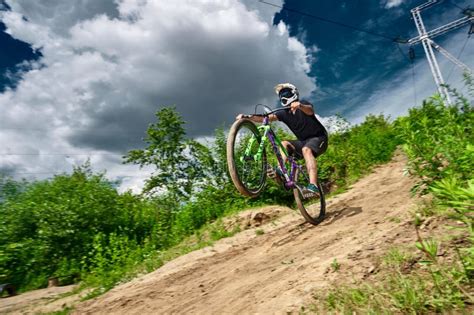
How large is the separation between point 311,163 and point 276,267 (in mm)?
2343

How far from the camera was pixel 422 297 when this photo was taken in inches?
82.6

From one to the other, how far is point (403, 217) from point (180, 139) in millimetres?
27655

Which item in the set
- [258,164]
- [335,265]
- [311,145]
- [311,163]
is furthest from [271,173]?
[335,265]

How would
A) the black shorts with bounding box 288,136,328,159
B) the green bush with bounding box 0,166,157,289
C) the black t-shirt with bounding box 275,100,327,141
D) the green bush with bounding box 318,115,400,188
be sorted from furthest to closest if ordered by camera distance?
the green bush with bounding box 0,166,157,289
the green bush with bounding box 318,115,400,188
the black t-shirt with bounding box 275,100,327,141
the black shorts with bounding box 288,136,328,159

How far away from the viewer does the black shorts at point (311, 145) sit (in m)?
6.10

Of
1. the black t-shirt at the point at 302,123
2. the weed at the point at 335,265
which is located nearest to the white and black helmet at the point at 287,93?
the black t-shirt at the point at 302,123

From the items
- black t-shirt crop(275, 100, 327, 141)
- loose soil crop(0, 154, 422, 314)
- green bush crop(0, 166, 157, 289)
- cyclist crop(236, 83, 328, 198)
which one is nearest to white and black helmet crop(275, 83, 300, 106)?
cyclist crop(236, 83, 328, 198)

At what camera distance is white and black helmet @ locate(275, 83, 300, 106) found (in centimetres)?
562

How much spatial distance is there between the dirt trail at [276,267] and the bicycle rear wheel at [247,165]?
1.14 metres

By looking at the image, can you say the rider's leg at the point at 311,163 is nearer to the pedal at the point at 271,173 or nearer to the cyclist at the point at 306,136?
the cyclist at the point at 306,136

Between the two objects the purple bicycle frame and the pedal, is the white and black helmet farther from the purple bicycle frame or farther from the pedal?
the pedal

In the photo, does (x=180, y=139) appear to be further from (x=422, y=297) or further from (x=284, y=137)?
(x=422, y=297)

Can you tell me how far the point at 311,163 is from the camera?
592 cm

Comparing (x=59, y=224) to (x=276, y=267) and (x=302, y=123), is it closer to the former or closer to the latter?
(x=302, y=123)
